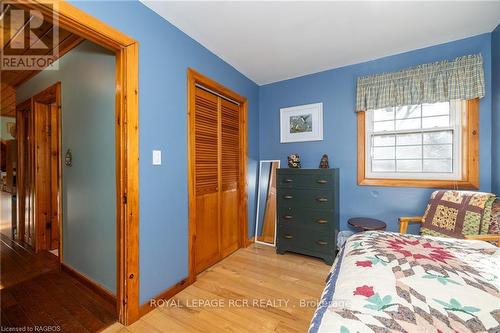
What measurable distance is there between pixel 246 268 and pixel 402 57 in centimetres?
302

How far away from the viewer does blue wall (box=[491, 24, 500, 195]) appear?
1927 mm

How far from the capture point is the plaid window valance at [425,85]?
2.06m

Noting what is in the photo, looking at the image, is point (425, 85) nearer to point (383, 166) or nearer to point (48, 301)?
point (383, 166)

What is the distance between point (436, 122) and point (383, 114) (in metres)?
0.52

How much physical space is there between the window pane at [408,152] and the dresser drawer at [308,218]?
1.09 meters

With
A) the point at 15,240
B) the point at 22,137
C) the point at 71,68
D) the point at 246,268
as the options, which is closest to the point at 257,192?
the point at 246,268

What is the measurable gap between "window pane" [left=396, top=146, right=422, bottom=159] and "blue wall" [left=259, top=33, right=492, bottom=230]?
0.38 metres

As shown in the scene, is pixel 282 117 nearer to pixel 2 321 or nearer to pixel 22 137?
pixel 2 321

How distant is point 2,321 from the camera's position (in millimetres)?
1546

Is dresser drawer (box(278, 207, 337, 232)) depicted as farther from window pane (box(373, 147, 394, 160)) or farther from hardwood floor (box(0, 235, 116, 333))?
hardwood floor (box(0, 235, 116, 333))

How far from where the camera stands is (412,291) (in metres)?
0.78

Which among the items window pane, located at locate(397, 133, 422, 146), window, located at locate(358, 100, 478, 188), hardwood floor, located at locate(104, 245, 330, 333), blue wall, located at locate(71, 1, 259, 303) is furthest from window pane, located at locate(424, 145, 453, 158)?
blue wall, located at locate(71, 1, 259, 303)

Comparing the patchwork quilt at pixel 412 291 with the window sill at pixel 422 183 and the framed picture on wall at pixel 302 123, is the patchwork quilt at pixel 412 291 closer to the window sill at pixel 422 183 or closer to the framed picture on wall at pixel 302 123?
the window sill at pixel 422 183

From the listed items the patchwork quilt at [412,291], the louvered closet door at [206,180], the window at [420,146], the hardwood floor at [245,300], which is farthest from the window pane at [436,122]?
the louvered closet door at [206,180]
